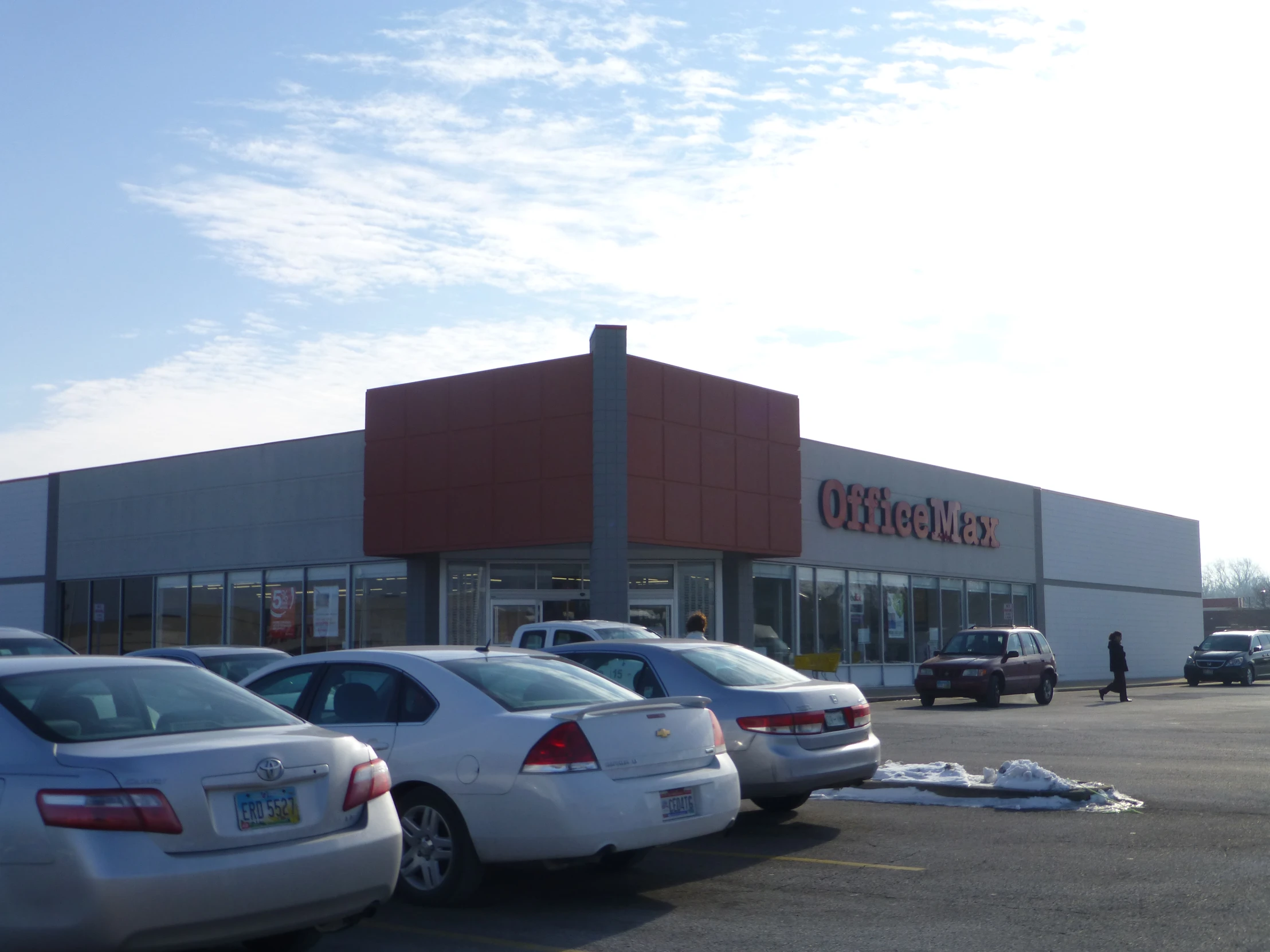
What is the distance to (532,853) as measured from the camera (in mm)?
7316

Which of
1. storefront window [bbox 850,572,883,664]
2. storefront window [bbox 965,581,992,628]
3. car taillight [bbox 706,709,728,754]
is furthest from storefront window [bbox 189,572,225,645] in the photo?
car taillight [bbox 706,709,728,754]

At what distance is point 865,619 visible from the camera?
36.5 metres

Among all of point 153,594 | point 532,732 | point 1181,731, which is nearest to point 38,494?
point 153,594

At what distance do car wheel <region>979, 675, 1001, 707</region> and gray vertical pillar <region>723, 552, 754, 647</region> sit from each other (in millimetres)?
5646

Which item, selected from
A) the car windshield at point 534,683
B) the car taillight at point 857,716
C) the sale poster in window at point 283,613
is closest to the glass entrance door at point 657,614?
the sale poster in window at point 283,613

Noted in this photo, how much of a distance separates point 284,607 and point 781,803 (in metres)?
25.0

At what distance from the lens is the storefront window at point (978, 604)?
4128 cm

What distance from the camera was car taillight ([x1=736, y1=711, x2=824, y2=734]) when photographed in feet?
32.6

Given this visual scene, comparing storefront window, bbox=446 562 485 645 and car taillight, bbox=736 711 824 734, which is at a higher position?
storefront window, bbox=446 562 485 645

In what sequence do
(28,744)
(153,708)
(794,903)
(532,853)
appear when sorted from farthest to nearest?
(794,903), (532,853), (153,708), (28,744)

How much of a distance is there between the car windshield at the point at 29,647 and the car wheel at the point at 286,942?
29.0 ft

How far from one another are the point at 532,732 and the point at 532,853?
68 cm

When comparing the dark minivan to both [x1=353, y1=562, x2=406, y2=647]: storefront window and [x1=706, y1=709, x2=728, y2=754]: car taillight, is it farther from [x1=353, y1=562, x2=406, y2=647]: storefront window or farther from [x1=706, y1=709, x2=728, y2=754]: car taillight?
[x1=706, y1=709, x2=728, y2=754]: car taillight

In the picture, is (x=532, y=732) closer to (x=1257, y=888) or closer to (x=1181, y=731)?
(x=1257, y=888)
